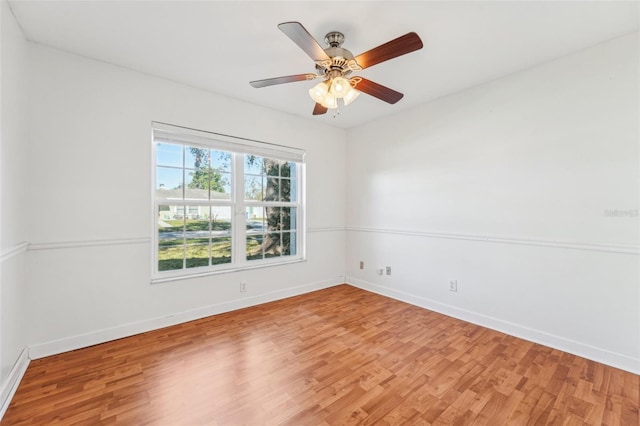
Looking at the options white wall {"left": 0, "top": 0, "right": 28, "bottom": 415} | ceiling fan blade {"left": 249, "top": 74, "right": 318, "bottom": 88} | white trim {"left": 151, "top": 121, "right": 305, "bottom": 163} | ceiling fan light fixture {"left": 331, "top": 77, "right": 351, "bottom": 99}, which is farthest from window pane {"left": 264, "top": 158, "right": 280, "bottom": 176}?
white wall {"left": 0, "top": 0, "right": 28, "bottom": 415}

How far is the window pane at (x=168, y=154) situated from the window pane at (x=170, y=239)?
17.9 inches

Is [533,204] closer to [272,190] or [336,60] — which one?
[336,60]

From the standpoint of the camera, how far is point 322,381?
1872 millimetres

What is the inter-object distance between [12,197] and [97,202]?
0.58 meters

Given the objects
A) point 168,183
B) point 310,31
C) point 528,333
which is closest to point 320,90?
point 310,31

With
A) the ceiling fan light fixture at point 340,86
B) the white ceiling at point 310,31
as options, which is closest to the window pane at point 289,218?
the white ceiling at point 310,31

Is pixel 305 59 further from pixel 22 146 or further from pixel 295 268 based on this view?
pixel 295 268

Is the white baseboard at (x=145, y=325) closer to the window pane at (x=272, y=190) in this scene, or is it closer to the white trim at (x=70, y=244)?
the white trim at (x=70, y=244)

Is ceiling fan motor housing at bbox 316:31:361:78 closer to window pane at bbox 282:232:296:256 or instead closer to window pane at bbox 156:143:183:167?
window pane at bbox 156:143:183:167

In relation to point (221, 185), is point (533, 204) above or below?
below

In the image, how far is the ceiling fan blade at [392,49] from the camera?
1549mm

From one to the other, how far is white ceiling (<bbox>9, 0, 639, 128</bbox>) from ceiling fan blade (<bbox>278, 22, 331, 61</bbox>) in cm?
29

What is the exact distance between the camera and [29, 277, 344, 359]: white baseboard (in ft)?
7.18

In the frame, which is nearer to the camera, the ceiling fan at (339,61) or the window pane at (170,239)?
the ceiling fan at (339,61)
